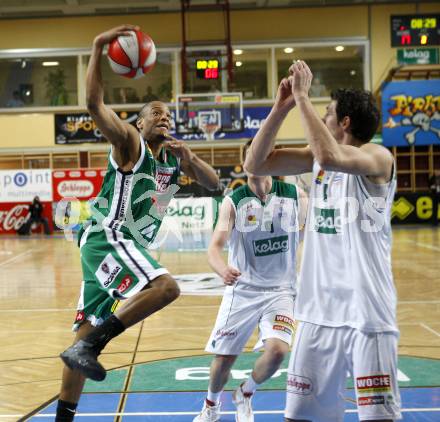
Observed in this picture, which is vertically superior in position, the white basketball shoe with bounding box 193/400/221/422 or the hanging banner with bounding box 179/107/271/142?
the hanging banner with bounding box 179/107/271/142

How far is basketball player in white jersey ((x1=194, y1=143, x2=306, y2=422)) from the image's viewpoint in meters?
4.39

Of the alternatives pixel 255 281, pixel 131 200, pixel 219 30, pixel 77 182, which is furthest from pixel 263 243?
pixel 219 30

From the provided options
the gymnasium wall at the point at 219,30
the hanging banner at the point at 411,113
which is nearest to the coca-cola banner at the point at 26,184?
the gymnasium wall at the point at 219,30

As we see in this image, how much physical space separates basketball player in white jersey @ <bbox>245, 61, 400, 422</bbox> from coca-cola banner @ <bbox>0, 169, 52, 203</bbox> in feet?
69.4

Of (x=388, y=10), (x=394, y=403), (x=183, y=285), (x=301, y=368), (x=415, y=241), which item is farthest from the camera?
(x=388, y=10)

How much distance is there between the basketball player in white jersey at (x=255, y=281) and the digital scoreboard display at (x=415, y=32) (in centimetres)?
1481

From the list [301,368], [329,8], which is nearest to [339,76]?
[329,8]

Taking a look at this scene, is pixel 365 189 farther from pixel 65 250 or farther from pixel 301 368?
pixel 65 250

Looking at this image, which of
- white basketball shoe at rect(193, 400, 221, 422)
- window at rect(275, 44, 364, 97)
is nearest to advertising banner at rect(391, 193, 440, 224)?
window at rect(275, 44, 364, 97)

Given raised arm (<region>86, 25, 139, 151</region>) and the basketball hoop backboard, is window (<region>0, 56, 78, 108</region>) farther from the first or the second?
raised arm (<region>86, 25, 139, 151</region>)

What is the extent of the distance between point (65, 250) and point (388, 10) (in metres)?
16.0

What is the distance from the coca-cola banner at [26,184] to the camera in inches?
926

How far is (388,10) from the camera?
26.1m

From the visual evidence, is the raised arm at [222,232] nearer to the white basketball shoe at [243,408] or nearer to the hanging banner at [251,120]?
the white basketball shoe at [243,408]
